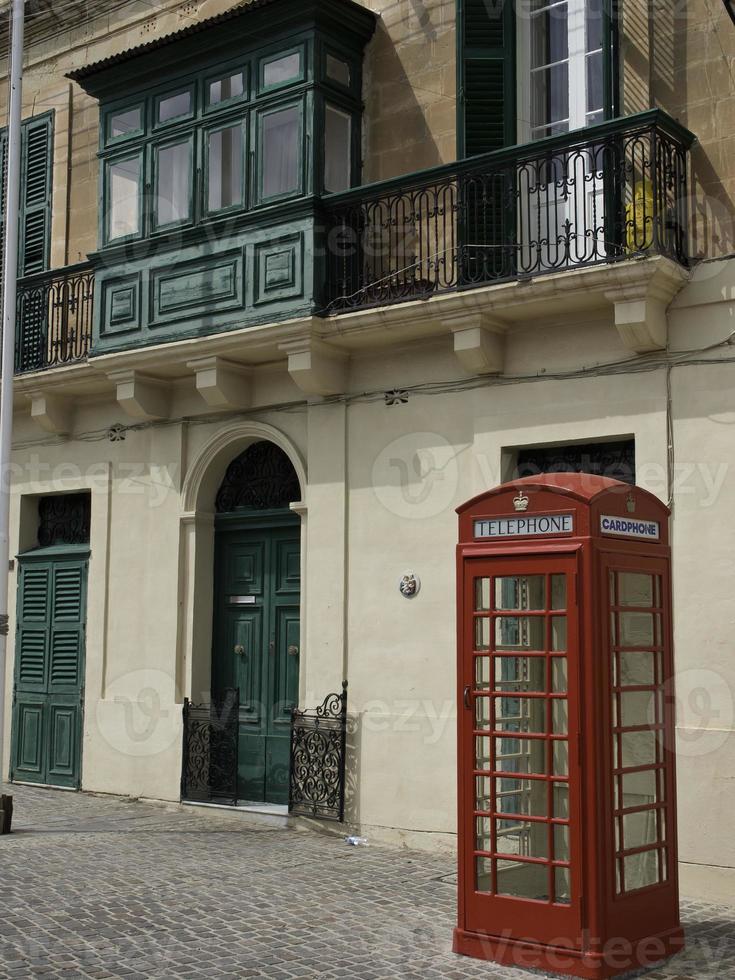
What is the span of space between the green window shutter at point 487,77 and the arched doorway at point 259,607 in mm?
3801

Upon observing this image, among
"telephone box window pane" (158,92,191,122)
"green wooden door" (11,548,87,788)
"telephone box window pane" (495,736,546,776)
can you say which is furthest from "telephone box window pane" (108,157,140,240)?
"telephone box window pane" (495,736,546,776)

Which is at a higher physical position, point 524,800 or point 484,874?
point 524,800

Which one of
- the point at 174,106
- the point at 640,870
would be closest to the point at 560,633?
the point at 640,870

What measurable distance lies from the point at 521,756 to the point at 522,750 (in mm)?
36

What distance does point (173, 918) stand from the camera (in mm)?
8141

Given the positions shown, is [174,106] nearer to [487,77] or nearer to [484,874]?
[487,77]

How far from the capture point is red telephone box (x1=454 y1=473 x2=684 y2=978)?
6844 millimetres

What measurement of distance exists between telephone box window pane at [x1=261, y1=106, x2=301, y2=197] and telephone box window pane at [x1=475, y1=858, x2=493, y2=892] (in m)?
6.93

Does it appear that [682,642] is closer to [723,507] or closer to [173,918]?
[723,507]

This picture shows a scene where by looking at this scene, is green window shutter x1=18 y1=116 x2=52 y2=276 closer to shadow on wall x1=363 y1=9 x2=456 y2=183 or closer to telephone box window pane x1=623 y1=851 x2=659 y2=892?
shadow on wall x1=363 y1=9 x2=456 y2=183

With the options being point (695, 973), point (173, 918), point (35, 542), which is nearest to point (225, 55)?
point (35, 542)

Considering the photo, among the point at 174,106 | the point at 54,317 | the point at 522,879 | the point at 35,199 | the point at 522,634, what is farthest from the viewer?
the point at 35,199

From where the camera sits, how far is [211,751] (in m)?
12.5

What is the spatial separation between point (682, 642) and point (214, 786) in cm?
533
